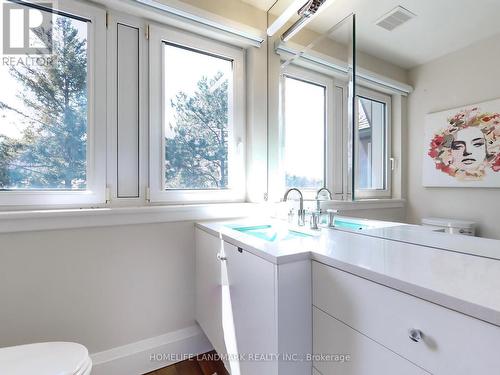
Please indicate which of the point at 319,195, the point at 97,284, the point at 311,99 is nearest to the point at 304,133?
the point at 311,99

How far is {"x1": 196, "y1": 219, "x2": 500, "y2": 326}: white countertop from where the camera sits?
0.54 metres

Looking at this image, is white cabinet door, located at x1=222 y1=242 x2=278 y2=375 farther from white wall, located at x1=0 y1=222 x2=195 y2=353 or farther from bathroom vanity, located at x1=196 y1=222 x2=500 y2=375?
white wall, located at x1=0 y1=222 x2=195 y2=353

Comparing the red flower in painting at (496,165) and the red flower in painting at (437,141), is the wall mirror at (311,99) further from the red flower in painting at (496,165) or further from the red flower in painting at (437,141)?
the red flower in painting at (496,165)

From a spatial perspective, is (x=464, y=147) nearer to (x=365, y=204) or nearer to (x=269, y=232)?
(x=365, y=204)

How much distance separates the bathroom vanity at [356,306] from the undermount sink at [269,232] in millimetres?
186

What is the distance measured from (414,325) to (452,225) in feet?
1.53

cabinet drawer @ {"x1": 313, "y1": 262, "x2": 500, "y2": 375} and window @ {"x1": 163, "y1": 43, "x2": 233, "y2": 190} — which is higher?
window @ {"x1": 163, "y1": 43, "x2": 233, "y2": 190}

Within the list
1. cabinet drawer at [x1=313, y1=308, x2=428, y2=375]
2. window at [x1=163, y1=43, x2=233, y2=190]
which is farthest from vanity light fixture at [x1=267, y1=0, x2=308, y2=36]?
cabinet drawer at [x1=313, y1=308, x2=428, y2=375]

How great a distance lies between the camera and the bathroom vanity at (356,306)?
53cm

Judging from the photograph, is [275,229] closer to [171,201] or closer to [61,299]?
[171,201]

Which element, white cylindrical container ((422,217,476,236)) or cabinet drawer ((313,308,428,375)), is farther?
white cylindrical container ((422,217,476,236))

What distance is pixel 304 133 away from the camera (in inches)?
66.3

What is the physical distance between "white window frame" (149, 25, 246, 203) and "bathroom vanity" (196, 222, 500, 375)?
1.77ft

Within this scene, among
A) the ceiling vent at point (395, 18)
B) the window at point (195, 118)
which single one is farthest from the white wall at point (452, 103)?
the window at point (195, 118)
